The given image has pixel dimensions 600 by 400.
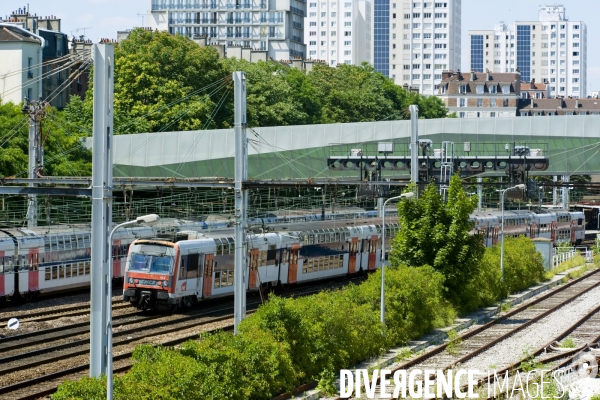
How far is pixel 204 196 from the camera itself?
7188cm

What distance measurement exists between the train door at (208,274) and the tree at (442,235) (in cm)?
638

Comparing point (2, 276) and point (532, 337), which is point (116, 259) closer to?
point (2, 276)

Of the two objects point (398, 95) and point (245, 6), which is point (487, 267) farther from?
point (245, 6)

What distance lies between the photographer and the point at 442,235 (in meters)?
38.1

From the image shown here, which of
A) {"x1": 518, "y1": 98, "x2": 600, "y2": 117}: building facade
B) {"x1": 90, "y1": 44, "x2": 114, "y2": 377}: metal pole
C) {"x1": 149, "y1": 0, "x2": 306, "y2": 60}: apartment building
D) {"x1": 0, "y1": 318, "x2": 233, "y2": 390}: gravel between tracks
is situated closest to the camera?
{"x1": 90, "y1": 44, "x2": 114, "y2": 377}: metal pole

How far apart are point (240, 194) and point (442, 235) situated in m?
10.6

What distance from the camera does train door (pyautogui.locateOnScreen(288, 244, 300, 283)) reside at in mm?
45156

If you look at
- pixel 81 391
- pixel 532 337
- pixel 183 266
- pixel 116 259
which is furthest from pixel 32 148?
pixel 81 391

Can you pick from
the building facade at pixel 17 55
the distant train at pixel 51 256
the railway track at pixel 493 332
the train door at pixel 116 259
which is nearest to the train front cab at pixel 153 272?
the distant train at pixel 51 256

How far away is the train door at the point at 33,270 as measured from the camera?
3994 cm

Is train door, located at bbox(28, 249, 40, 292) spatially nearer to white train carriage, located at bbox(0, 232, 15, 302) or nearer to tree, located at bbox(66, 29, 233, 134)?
white train carriage, located at bbox(0, 232, 15, 302)

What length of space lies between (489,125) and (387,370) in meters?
36.9

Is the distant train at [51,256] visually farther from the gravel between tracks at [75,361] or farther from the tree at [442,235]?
the tree at [442,235]

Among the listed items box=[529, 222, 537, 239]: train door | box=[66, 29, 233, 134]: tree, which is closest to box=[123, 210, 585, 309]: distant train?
box=[529, 222, 537, 239]: train door
